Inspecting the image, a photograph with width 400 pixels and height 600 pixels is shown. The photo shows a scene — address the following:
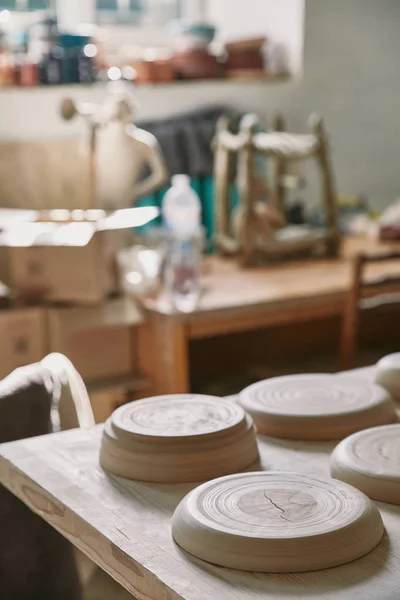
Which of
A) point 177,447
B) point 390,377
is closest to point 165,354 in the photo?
point 390,377

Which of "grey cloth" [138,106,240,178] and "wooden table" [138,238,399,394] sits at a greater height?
"grey cloth" [138,106,240,178]

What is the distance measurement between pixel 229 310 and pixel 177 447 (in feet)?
4.85

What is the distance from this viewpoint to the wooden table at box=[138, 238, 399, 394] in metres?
2.72

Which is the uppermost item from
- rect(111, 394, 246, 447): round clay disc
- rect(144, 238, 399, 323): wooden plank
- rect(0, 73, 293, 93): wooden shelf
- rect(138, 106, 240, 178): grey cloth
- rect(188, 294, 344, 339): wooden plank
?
rect(0, 73, 293, 93): wooden shelf

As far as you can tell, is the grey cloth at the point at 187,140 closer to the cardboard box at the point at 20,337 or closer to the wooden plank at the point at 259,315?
the wooden plank at the point at 259,315

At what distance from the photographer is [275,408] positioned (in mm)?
1466

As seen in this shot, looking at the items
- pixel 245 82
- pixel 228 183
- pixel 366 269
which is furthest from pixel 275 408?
pixel 245 82

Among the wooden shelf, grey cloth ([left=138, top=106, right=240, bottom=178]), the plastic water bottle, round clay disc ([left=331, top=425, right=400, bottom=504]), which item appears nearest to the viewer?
round clay disc ([left=331, top=425, right=400, bottom=504])

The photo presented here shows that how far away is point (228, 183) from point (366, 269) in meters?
0.59

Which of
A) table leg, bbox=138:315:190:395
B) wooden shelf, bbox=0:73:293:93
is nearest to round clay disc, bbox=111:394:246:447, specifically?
A: table leg, bbox=138:315:190:395

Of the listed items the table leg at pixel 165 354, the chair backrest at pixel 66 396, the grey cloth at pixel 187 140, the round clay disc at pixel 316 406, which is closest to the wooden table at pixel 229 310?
the table leg at pixel 165 354

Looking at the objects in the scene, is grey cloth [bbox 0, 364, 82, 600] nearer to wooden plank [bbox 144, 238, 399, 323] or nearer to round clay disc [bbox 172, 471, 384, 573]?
round clay disc [bbox 172, 471, 384, 573]

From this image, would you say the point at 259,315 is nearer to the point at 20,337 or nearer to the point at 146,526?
the point at 20,337

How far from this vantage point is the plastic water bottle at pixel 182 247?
2828 millimetres
